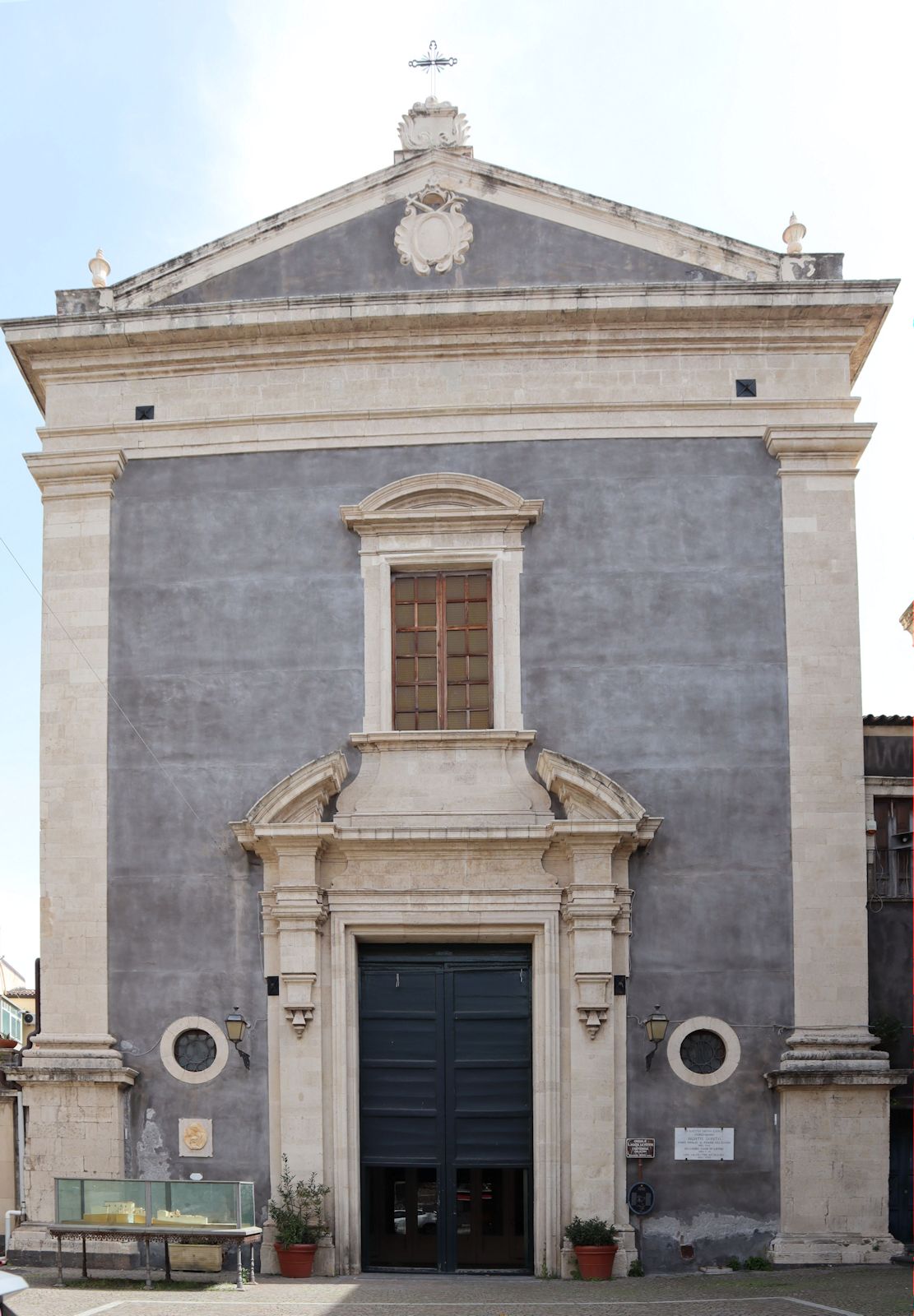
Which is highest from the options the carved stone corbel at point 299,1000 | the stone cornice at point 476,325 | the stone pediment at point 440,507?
the stone cornice at point 476,325

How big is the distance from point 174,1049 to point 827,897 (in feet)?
23.3

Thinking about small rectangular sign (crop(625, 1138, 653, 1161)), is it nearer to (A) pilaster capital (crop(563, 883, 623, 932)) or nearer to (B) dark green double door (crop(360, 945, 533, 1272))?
(B) dark green double door (crop(360, 945, 533, 1272))

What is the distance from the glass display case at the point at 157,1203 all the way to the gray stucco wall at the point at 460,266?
377 inches

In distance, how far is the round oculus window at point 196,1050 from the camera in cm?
1744

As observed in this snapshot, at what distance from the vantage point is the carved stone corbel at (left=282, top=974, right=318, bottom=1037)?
56.2 feet

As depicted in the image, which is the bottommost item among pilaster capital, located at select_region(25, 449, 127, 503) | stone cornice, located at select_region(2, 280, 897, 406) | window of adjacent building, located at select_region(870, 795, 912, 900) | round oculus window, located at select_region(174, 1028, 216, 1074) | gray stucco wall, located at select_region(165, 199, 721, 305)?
round oculus window, located at select_region(174, 1028, 216, 1074)

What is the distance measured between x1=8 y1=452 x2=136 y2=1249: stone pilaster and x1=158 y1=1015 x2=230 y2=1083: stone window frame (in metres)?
0.44

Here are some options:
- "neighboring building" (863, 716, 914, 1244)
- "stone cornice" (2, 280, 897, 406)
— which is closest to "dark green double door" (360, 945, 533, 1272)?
"neighboring building" (863, 716, 914, 1244)

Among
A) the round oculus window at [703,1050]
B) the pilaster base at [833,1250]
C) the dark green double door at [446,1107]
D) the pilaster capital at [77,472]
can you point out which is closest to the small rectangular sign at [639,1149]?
the round oculus window at [703,1050]

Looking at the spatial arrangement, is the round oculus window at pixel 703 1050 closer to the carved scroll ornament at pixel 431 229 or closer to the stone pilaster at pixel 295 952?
the stone pilaster at pixel 295 952

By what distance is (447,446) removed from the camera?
60.0 ft

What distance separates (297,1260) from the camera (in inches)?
648

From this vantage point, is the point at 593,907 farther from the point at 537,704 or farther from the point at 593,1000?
the point at 537,704

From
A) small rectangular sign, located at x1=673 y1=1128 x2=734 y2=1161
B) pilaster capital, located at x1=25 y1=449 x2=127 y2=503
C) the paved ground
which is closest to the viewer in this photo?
the paved ground
